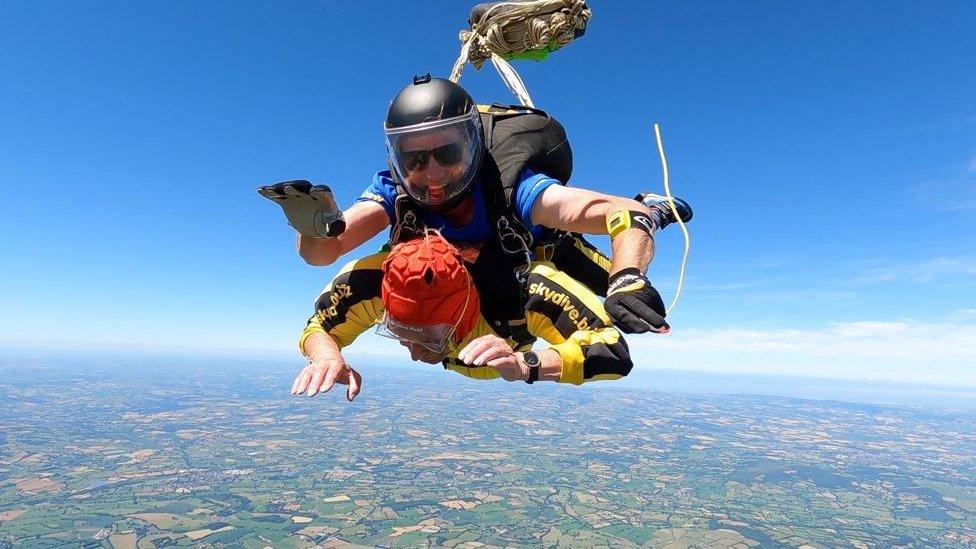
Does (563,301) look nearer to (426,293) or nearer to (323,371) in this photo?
(426,293)

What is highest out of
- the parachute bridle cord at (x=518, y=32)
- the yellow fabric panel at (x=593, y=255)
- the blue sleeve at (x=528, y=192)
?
the parachute bridle cord at (x=518, y=32)

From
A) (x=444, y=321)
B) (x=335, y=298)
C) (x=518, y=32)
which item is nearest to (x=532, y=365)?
(x=444, y=321)

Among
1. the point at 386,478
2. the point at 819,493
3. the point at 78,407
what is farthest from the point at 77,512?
the point at 819,493

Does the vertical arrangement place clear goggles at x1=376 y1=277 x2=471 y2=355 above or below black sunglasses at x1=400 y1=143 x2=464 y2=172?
below

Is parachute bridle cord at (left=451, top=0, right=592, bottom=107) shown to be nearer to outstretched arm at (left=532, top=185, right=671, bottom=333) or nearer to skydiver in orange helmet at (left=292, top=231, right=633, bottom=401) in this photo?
outstretched arm at (left=532, top=185, right=671, bottom=333)

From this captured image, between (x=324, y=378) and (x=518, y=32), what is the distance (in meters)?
2.42

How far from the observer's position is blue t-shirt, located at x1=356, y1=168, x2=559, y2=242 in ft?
7.99

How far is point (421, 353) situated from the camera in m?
2.51

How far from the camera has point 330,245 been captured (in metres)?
2.34

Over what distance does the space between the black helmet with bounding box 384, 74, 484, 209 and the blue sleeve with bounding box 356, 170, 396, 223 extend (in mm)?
237

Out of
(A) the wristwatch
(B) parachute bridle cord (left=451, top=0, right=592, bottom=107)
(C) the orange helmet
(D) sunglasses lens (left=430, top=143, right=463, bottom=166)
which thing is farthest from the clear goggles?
(B) parachute bridle cord (left=451, top=0, right=592, bottom=107)

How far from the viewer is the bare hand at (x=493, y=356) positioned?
1.68 metres

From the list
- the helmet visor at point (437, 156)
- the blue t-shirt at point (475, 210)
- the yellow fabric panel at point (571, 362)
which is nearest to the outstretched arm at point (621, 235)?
the blue t-shirt at point (475, 210)

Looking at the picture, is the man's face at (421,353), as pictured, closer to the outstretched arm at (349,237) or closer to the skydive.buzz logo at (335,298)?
the skydive.buzz logo at (335,298)
